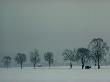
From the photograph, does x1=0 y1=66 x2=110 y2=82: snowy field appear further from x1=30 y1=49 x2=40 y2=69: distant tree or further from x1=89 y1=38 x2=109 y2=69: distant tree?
x1=89 y1=38 x2=109 y2=69: distant tree

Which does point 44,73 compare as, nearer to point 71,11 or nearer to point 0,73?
point 0,73

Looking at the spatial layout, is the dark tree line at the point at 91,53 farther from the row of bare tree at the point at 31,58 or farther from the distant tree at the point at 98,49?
the row of bare tree at the point at 31,58

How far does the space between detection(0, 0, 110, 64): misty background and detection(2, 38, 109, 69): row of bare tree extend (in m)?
0.12

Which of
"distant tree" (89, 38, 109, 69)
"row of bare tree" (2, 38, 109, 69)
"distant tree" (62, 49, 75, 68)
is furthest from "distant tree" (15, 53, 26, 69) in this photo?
"distant tree" (89, 38, 109, 69)

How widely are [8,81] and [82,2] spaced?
2259mm

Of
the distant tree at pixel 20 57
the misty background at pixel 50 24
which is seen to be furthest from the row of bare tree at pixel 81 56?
the misty background at pixel 50 24

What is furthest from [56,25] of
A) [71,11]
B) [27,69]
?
[27,69]

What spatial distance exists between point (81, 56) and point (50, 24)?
170 cm

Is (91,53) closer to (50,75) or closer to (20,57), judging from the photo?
(50,75)

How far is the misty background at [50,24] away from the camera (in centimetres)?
591

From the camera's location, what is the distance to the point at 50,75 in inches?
250

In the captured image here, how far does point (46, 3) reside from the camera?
5906 millimetres

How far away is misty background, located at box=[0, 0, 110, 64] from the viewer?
19.4ft

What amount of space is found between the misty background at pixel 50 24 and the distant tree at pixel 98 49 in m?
0.20
